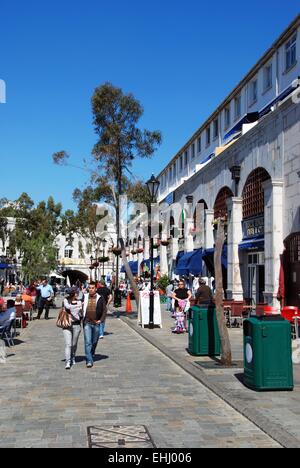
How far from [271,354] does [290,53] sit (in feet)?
66.6

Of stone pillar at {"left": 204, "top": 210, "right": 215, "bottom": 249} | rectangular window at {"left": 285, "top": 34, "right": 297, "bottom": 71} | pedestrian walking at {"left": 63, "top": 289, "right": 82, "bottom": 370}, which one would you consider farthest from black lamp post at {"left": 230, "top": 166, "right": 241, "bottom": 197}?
pedestrian walking at {"left": 63, "top": 289, "right": 82, "bottom": 370}

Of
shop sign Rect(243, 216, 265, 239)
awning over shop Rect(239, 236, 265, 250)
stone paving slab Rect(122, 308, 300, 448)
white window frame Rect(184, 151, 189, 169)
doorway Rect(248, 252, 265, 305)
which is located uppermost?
white window frame Rect(184, 151, 189, 169)

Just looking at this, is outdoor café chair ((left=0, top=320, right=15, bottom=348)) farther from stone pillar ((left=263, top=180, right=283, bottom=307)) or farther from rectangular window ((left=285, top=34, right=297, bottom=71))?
rectangular window ((left=285, top=34, right=297, bottom=71))

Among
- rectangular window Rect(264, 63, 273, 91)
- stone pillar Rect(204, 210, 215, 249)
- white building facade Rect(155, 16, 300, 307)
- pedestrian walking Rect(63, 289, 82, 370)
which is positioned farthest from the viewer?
rectangular window Rect(264, 63, 273, 91)

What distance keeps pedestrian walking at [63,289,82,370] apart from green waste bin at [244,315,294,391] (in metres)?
3.92

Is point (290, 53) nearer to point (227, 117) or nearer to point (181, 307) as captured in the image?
point (227, 117)

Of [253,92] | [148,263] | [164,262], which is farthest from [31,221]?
[253,92]

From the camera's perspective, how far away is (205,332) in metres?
11.9

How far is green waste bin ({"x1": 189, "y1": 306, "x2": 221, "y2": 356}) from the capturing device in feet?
38.5

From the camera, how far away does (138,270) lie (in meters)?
50.3

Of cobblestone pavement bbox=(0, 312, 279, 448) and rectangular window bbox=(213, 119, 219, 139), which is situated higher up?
rectangular window bbox=(213, 119, 219, 139)

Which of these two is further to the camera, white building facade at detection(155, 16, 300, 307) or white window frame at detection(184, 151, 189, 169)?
white window frame at detection(184, 151, 189, 169)

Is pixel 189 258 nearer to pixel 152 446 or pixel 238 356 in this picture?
pixel 238 356

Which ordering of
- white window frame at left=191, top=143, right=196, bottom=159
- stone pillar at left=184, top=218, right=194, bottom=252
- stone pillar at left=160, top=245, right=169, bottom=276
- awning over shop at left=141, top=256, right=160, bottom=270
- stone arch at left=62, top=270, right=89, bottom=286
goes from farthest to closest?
stone arch at left=62, top=270, right=89, bottom=286 → awning over shop at left=141, top=256, right=160, bottom=270 → white window frame at left=191, top=143, right=196, bottom=159 → stone pillar at left=160, top=245, right=169, bottom=276 → stone pillar at left=184, top=218, right=194, bottom=252
